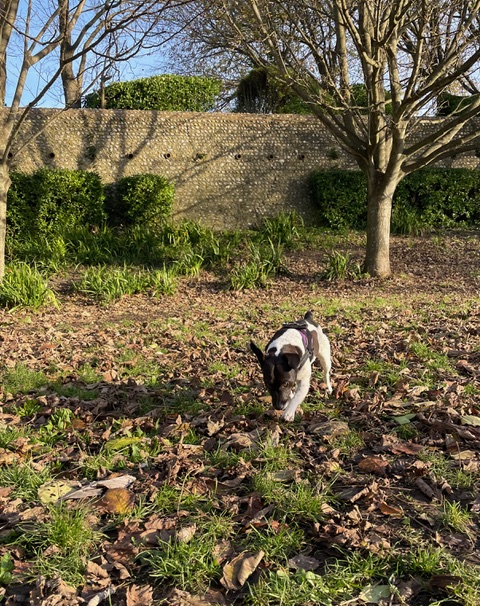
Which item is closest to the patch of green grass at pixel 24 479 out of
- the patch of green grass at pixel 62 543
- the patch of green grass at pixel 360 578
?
the patch of green grass at pixel 62 543

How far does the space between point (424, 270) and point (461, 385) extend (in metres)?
6.38

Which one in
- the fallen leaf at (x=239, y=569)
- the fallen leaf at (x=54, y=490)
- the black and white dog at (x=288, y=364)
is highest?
the black and white dog at (x=288, y=364)

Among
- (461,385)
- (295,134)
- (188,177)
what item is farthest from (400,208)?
(461,385)

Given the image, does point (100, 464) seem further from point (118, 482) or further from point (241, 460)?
point (241, 460)

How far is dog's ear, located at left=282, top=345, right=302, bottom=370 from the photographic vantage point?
3232mm

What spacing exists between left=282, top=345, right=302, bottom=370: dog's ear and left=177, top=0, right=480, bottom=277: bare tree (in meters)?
5.17

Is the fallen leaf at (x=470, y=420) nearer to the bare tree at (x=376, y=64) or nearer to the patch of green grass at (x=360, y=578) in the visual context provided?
the patch of green grass at (x=360, y=578)

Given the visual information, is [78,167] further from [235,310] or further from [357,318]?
[357,318]

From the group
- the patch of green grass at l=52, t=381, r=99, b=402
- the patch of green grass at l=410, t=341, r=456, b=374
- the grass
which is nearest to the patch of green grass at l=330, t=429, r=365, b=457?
the grass

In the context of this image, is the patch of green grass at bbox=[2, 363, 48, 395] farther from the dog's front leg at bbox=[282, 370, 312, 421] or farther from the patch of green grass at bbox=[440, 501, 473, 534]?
the patch of green grass at bbox=[440, 501, 473, 534]

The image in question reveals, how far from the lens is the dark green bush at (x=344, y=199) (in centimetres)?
1328

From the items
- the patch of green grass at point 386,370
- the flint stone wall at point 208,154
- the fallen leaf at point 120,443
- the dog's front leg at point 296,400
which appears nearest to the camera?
the fallen leaf at point 120,443

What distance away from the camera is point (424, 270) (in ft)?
32.9

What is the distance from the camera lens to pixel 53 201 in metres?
11.6
